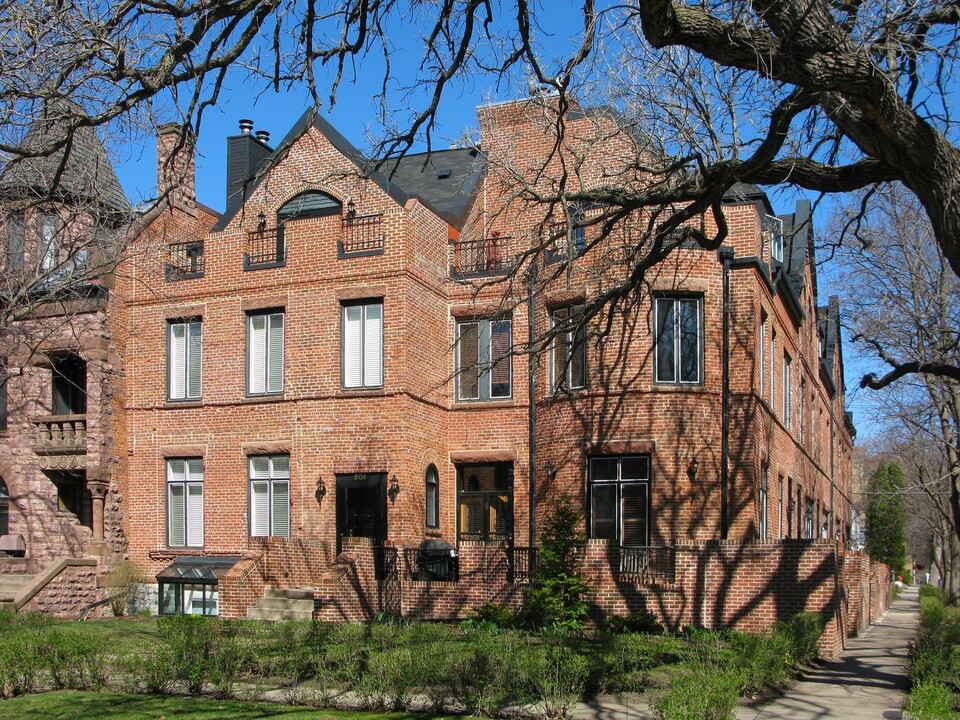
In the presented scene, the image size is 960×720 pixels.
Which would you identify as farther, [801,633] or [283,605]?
[283,605]

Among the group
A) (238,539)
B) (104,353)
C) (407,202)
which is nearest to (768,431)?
(407,202)

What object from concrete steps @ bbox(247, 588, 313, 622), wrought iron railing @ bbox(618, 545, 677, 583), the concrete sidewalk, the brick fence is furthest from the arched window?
the concrete sidewalk

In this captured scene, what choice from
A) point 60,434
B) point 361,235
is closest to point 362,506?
point 361,235

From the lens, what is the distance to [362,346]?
23.2m

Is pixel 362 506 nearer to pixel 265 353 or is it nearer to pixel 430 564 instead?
pixel 430 564

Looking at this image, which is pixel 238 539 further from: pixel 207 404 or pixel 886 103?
pixel 886 103

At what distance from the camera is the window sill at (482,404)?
2362cm

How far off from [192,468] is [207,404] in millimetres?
1613

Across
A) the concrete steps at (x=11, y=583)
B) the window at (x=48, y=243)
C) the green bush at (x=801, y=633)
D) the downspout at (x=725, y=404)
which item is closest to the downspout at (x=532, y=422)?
the downspout at (x=725, y=404)

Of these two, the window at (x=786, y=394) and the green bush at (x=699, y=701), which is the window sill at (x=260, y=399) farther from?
the green bush at (x=699, y=701)

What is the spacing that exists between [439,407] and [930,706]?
616 inches

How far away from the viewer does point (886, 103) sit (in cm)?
779

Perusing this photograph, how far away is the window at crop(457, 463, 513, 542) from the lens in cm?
2348

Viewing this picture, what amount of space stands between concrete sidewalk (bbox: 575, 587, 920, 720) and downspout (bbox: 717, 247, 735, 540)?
340cm
